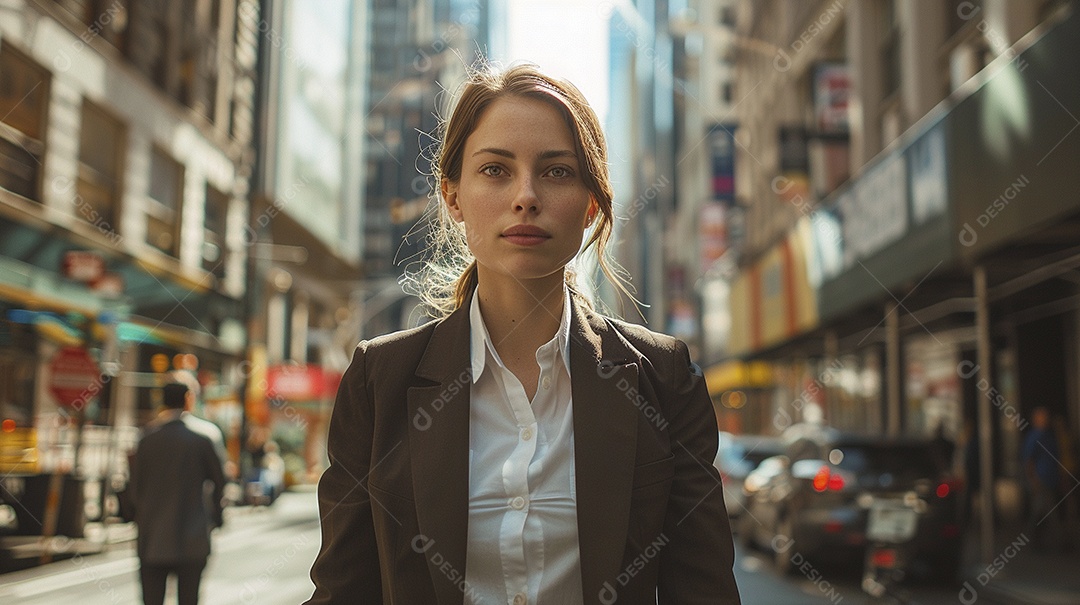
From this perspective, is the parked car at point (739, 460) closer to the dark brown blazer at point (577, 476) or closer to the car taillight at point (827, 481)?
the car taillight at point (827, 481)

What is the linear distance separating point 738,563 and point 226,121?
31.8 feet

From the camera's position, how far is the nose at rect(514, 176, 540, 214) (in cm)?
187

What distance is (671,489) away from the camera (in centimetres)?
201

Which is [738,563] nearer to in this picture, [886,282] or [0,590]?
[886,282]

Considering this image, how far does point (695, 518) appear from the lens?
1.99m

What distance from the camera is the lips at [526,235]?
1.91 meters

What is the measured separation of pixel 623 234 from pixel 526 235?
2616 mm

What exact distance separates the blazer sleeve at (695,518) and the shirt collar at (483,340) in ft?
0.73

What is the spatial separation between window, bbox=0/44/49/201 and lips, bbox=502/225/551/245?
1158 centimetres

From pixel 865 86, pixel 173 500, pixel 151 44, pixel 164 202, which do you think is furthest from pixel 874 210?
pixel 173 500

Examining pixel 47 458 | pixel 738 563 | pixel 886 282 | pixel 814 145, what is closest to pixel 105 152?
pixel 47 458

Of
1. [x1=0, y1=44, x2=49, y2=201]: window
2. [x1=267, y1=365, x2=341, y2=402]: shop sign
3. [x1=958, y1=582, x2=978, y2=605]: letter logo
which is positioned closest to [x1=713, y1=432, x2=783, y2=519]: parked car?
[x1=958, y1=582, x2=978, y2=605]: letter logo

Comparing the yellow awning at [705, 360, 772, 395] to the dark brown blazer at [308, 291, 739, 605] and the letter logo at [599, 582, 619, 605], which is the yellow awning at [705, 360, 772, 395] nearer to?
the dark brown blazer at [308, 291, 739, 605]

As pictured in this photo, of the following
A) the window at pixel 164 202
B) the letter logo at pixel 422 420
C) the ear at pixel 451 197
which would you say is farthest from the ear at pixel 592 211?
the window at pixel 164 202
